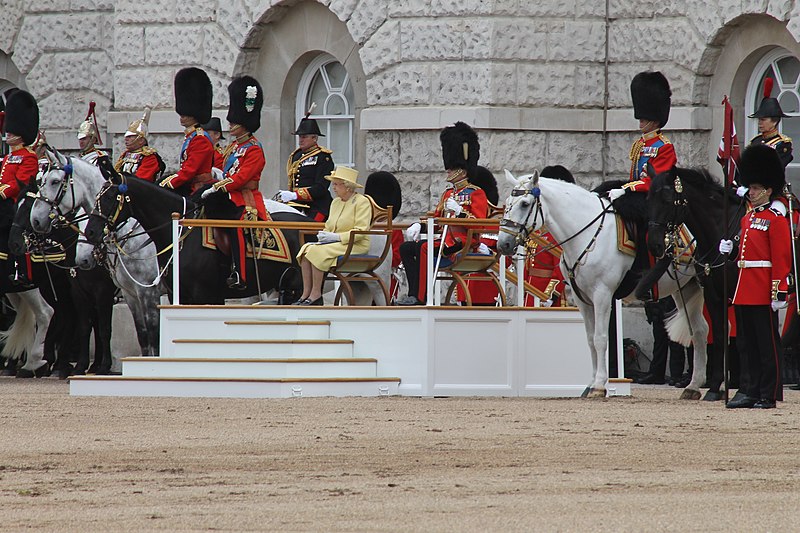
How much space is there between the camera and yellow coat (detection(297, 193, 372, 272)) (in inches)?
575

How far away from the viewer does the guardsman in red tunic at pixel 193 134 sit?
51.9ft

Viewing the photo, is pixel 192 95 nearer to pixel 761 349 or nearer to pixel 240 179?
pixel 240 179

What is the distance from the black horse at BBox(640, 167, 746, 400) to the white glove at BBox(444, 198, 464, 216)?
1694 millimetres

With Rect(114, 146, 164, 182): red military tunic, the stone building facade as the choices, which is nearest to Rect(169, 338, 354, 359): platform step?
Rect(114, 146, 164, 182): red military tunic

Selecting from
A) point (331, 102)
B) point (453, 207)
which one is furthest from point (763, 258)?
point (331, 102)

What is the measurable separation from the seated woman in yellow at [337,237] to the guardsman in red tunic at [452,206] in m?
0.51

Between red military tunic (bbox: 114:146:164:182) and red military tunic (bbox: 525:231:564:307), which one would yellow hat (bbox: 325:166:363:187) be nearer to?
red military tunic (bbox: 525:231:564:307)

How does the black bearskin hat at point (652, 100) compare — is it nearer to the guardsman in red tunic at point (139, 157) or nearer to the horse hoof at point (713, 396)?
the horse hoof at point (713, 396)

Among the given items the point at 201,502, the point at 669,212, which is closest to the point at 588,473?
the point at 201,502

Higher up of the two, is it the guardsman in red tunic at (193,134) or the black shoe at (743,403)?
the guardsman in red tunic at (193,134)

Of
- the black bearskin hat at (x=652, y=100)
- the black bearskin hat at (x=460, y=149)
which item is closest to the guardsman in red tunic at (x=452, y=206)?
the black bearskin hat at (x=460, y=149)

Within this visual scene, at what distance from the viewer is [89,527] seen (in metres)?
7.38

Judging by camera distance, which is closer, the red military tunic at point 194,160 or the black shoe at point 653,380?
the red military tunic at point 194,160

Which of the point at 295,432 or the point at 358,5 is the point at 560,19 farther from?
the point at 295,432
